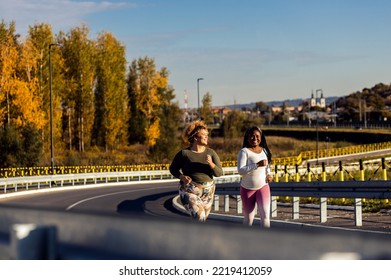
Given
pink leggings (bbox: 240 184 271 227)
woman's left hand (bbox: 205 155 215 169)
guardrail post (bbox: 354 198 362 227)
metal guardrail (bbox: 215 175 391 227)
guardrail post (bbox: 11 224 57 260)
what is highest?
woman's left hand (bbox: 205 155 215 169)

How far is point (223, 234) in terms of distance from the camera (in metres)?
3.68

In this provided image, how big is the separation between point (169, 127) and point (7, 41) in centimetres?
1738

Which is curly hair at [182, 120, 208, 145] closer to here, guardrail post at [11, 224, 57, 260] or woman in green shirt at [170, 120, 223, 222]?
woman in green shirt at [170, 120, 223, 222]

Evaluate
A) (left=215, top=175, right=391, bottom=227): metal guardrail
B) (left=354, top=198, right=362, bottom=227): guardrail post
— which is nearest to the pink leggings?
(left=215, top=175, right=391, bottom=227): metal guardrail

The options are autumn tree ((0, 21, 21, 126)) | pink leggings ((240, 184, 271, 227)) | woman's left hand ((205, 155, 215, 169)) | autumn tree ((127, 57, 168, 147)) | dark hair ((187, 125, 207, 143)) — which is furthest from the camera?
autumn tree ((127, 57, 168, 147))

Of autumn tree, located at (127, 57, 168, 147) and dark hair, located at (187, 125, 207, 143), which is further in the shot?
autumn tree, located at (127, 57, 168, 147)

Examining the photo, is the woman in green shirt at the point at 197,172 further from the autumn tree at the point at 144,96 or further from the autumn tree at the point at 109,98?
the autumn tree at the point at 144,96

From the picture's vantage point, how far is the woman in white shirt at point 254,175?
10.2 m

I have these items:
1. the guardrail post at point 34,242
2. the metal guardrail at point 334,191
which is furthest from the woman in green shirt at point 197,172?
the metal guardrail at point 334,191

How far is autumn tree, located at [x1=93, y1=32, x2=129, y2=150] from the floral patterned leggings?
259ft

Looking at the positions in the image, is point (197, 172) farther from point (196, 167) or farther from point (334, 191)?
point (334, 191)

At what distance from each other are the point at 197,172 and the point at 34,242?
17.3ft

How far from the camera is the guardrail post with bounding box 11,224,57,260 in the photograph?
15.1ft
